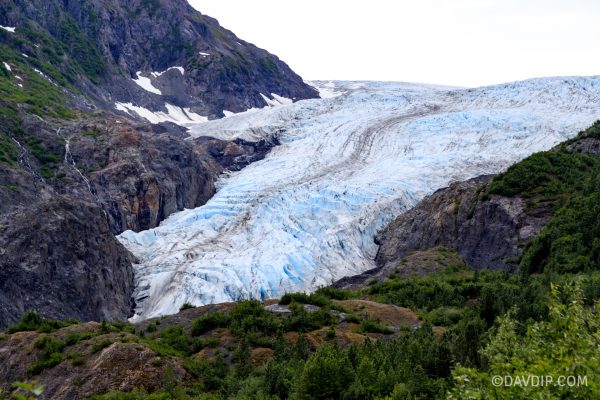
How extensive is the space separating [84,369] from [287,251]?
889 inches

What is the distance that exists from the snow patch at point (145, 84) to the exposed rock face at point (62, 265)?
53723mm

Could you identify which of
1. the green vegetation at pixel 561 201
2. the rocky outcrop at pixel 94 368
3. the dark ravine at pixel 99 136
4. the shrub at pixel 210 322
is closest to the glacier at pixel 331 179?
the dark ravine at pixel 99 136

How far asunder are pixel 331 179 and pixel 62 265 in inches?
831

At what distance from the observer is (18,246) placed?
26219 millimetres

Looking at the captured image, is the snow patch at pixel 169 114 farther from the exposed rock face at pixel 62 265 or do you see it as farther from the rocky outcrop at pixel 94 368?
the rocky outcrop at pixel 94 368

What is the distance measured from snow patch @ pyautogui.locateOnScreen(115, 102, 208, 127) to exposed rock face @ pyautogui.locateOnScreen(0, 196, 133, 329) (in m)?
42.9

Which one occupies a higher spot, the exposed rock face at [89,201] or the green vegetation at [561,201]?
the green vegetation at [561,201]

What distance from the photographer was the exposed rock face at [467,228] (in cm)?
2528

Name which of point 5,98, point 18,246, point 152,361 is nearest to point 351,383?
point 152,361

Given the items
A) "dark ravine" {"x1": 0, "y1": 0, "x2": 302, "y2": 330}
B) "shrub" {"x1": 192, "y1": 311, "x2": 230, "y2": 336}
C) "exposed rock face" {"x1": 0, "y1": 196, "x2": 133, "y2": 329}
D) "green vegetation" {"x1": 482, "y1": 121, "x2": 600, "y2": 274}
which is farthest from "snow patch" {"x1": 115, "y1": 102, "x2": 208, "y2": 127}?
"shrub" {"x1": 192, "y1": 311, "x2": 230, "y2": 336}

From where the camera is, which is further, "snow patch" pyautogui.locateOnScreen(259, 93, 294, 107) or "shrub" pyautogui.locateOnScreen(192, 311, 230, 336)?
"snow patch" pyautogui.locateOnScreen(259, 93, 294, 107)

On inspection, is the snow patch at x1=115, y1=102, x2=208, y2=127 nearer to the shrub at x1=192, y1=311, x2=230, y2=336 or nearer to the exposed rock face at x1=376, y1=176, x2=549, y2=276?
the exposed rock face at x1=376, y1=176, x2=549, y2=276

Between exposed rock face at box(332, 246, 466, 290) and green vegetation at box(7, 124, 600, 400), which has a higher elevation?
green vegetation at box(7, 124, 600, 400)

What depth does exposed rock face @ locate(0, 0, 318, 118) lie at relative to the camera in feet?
247
